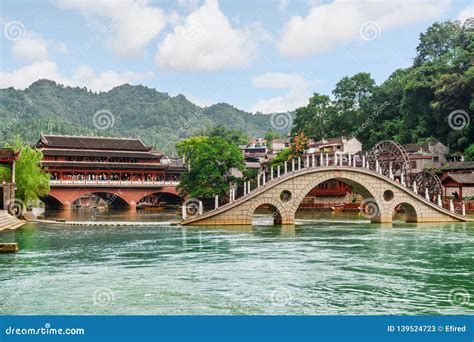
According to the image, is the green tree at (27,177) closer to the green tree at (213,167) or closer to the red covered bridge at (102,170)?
the green tree at (213,167)

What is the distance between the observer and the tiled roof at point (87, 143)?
68125 mm

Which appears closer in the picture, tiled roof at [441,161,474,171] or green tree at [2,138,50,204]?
green tree at [2,138,50,204]

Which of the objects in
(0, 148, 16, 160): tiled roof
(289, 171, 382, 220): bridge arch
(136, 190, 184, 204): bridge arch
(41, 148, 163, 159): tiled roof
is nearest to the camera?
(289, 171, 382, 220): bridge arch

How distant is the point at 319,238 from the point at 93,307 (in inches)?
696

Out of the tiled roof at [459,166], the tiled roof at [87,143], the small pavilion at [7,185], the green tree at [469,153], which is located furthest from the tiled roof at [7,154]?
the green tree at [469,153]

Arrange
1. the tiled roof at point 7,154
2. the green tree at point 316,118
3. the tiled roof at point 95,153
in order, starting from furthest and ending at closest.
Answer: the green tree at point 316,118 → the tiled roof at point 95,153 → the tiled roof at point 7,154

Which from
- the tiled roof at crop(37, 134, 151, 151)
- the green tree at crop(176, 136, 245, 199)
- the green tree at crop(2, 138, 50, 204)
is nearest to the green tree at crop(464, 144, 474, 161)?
the green tree at crop(176, 136, 245, 199)

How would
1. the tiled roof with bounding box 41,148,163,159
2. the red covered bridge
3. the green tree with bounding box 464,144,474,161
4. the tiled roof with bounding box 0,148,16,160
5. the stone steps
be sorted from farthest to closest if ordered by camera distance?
1. the tiled roof with bounding box 41,148,163,159
2. the red covered bridge
3. the green tree with bounding box 464,144,474,161
4. the tiled roof with bounding box 0,148,16,160
5. the stone steps

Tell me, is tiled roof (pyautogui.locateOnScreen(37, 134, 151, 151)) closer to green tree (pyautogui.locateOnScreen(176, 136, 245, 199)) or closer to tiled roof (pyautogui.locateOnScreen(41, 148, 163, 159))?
tiled roof (pyautogui.locateOnScreen(41, 148, 163, 159))

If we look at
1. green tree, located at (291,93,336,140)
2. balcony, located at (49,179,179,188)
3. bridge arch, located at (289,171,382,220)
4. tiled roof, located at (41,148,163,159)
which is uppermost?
green tree, located at (291,93,336,140)

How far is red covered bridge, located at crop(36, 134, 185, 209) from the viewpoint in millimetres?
65688

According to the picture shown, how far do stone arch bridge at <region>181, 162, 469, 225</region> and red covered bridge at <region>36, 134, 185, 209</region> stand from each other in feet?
104
